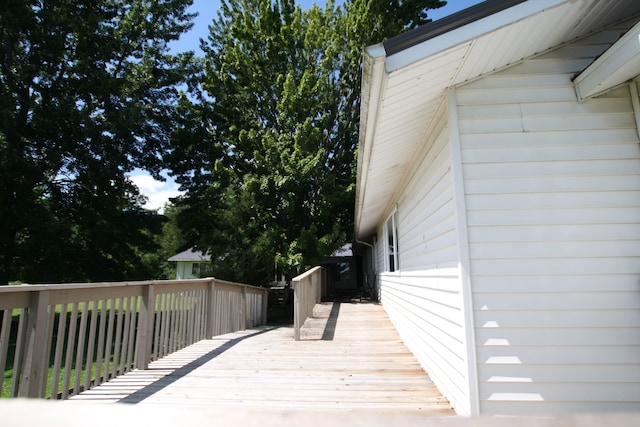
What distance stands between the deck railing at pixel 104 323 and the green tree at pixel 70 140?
6.52m

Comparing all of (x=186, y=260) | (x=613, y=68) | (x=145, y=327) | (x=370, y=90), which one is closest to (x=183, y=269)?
(x=186, y=260)

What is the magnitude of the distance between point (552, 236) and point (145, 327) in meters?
4.05

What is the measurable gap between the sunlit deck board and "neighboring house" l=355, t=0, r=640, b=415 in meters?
0.61

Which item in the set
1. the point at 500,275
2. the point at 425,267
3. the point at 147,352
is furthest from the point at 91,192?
the point at 500,275

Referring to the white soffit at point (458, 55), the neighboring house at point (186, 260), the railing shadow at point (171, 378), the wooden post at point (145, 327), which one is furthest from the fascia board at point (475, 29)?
the neighboring house at point (186, 260)

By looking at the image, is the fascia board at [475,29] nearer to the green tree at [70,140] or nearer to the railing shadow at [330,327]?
the railing shadow at [330,327]

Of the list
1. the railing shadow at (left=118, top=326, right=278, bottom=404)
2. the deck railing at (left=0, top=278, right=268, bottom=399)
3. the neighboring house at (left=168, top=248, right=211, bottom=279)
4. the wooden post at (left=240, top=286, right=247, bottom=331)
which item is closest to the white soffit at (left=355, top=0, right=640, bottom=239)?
the deck railing at (left=0, top=278, right=268, bottom=399)

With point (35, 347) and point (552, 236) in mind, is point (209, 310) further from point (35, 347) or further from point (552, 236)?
point (552, 236)

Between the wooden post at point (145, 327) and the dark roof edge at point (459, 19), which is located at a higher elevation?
the dark roof edge at point (459, 19)

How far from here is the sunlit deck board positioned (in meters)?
2.91

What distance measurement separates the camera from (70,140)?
13.5 m

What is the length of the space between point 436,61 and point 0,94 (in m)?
15.6

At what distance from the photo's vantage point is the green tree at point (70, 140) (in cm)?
1218

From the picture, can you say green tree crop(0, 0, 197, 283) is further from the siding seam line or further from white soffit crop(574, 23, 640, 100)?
white soffit crop(574, 23, 640, 100)
